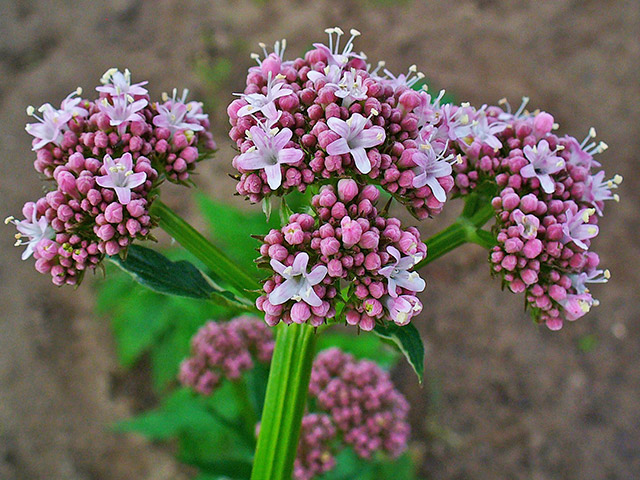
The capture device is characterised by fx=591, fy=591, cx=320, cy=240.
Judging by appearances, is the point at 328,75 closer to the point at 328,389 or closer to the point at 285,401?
the point at 285,401

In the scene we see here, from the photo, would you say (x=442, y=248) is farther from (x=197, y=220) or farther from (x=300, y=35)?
(x=300, y=35)

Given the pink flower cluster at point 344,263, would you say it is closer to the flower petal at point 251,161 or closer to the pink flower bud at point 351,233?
the pink flower bud at point 351,233

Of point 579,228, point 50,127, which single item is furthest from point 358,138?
point 50,127

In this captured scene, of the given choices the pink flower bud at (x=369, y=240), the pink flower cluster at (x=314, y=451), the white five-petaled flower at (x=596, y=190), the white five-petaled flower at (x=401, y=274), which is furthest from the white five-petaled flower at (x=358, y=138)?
the pink flower cluster at (x=314, y=451)

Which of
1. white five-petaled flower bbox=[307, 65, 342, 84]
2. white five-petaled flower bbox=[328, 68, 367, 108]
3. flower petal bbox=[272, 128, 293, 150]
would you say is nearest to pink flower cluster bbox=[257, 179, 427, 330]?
flower petal bbox=[272, 128, 293, 150]

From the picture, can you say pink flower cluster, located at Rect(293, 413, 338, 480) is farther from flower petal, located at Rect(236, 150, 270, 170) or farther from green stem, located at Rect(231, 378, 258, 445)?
flower petal, located at Rect(236, 150, 270, 170)

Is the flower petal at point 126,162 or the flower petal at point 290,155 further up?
the flower petal at point 290,155
